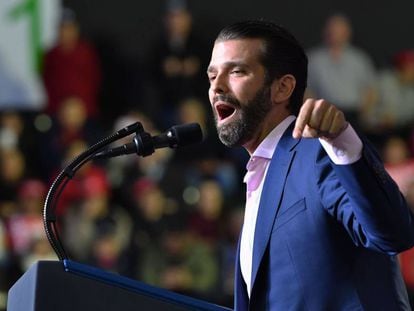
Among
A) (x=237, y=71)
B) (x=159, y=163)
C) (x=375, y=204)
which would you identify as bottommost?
(x=159, y=163)

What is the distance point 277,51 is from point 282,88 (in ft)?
0.31

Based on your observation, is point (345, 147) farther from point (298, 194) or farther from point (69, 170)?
point (69, 170)

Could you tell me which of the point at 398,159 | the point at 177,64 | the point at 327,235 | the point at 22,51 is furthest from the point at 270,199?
the point at 177,64

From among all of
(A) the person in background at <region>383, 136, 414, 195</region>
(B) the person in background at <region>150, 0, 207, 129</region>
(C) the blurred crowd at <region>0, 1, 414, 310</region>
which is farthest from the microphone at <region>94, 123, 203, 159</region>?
(B) the person in background at <region>150, 0, 207, 129</region>

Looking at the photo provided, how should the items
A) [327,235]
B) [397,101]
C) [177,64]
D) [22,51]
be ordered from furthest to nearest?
[397,101] → [177,64] → [22,51] → [327,235]

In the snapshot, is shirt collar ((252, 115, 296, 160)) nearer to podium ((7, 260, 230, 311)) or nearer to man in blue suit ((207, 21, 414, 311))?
man in blue suit ((207, 21, 414, 311))

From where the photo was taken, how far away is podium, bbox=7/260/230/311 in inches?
109

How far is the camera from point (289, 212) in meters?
2.88

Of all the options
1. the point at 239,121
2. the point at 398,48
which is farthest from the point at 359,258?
the point at 398,48

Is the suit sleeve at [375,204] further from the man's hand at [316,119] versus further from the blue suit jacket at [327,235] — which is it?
the man's hand at [316,119]

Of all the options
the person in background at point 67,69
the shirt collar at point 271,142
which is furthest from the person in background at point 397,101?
the shirt collar at point 271,142

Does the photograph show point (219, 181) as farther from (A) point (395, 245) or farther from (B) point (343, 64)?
(A) point (395, 245)

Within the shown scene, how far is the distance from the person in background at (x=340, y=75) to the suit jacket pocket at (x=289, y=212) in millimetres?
6875

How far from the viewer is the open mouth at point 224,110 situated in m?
3.12
